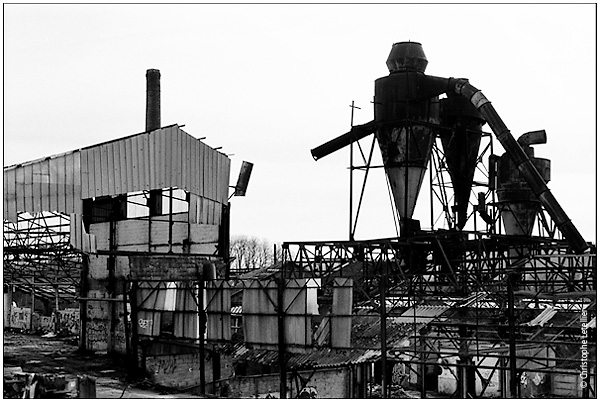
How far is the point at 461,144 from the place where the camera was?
28375mm

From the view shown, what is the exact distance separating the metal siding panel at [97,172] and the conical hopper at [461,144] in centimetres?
1299

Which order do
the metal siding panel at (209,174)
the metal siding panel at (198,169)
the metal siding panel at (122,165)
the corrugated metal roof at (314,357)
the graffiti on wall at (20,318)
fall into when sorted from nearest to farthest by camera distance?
the corrugated metal roof at (314,357) → the metal siding panel at (122,165) → the metal siding panel at (198,169) → the metal siding panel at (209,174) → the graffiti on wall at (20,318)

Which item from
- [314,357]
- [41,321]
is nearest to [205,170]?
[314,357]

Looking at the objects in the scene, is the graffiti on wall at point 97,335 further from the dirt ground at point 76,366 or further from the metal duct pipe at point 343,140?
the metal duct pipe at point 343,140

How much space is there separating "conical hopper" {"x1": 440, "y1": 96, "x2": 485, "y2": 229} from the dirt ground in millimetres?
12468

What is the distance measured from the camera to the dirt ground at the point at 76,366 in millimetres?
22572

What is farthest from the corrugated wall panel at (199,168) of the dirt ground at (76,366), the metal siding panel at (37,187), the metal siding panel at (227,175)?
the dirt ground at (76,366)

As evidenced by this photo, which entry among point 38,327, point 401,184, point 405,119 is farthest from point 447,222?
point 38,327

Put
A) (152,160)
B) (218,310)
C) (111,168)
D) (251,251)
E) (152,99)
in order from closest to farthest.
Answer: (218,310) → (152,160) → (111,168) → (152,99) → (251,251)

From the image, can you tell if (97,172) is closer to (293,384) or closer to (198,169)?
(198,169)

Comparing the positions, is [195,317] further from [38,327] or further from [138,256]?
[38,327]

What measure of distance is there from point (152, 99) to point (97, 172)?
894 cm

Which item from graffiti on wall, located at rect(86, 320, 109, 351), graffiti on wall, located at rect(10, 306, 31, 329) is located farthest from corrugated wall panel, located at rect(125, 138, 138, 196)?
graffiti on wall, located at rect(10, 306, 31, 329)

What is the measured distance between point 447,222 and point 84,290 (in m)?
14.6
